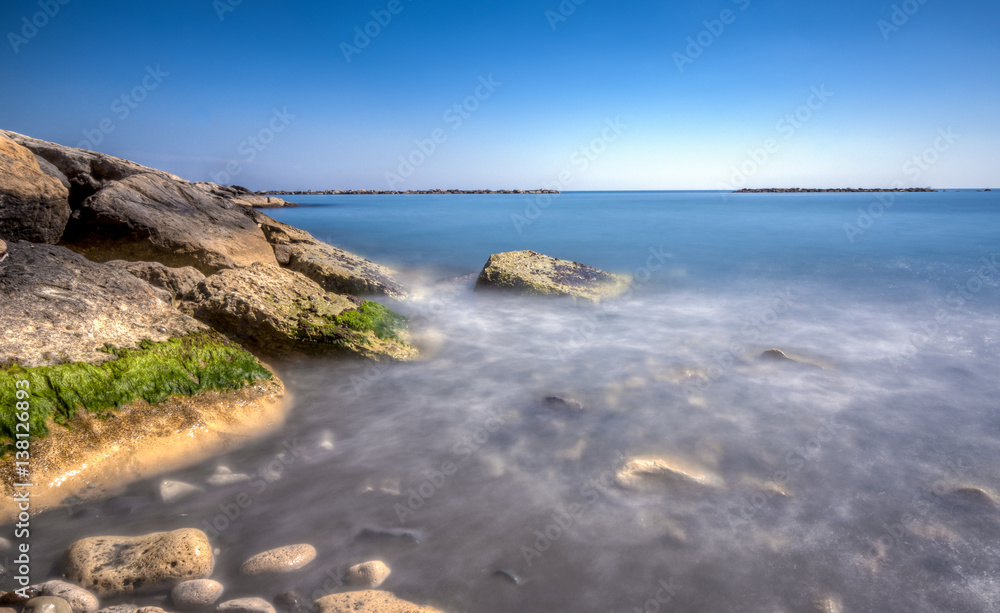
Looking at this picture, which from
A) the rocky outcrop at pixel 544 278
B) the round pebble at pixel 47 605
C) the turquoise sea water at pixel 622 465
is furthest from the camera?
the rocky outcrop at pixel 544 278

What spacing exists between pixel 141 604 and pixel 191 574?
0.82 feet

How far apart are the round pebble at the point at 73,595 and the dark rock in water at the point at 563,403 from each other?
12.6 ft

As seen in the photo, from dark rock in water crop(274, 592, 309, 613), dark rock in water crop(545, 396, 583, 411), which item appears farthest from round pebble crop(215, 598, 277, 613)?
dark rock in water crop(545, 396, 583, 411)

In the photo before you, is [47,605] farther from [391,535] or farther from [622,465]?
[622,465]

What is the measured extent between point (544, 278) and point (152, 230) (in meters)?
6.79

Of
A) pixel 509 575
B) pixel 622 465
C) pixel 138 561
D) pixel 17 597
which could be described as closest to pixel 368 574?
pixel 509 575

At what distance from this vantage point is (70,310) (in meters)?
4.27

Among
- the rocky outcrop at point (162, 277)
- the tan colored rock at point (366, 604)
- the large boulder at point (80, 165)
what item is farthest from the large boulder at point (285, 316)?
the large boulder at point (80, 165)

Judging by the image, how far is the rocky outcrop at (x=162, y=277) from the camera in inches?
230

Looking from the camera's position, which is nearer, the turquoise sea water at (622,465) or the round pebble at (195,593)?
the round pebble at (195,593)

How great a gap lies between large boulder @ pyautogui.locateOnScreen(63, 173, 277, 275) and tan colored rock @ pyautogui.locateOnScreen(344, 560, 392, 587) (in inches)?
250

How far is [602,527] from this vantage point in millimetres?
3410

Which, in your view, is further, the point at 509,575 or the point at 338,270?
the point at 338,270

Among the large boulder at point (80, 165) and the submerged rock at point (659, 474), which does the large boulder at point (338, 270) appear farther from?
the submerged rock at point (659, 474)
